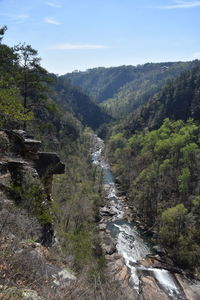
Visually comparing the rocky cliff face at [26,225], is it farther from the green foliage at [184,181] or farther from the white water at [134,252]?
the green foliage at [184,181]

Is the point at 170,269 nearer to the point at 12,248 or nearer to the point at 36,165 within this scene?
the point at 36,165

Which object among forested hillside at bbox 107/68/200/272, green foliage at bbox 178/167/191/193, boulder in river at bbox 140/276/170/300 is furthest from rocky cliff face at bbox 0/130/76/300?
green foliage at bbox 178/167/191/193

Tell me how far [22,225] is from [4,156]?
5.08m

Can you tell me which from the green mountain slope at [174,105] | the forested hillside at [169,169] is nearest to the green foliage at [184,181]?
the forested hillside at [169,169]

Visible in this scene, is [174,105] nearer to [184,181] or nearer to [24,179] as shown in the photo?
[184,181]

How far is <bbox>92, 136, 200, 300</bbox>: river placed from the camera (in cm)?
2780

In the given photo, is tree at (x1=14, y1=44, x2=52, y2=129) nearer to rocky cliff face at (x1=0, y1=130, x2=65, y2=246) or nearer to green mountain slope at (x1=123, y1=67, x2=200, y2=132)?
rocky cliff face at (x1=0, y1=130, x2=65, y2=246)

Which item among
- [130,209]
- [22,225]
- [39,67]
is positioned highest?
[39,67]

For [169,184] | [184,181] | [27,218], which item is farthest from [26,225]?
[169,184]

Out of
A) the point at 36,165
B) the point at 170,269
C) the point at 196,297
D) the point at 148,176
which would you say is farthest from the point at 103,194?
the point at 36,165

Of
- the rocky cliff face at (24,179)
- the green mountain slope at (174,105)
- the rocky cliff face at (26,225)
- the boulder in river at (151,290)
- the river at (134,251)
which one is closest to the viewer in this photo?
the rocky cliff face at (26,225)

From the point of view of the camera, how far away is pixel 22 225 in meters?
8.79

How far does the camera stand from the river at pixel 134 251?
2780cm

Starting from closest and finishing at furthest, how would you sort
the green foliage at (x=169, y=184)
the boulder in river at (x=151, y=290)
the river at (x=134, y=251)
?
the boulder in river at (x=151, y=290) < the river at (x=134, y=251) < the green foliage at (x=169, y=184)
